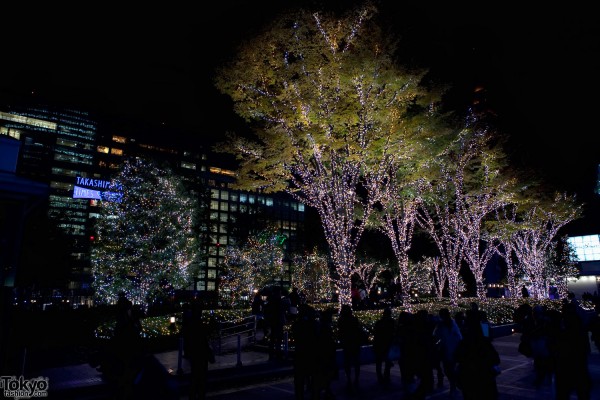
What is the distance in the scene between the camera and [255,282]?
36.2 meters

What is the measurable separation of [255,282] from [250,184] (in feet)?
75.9

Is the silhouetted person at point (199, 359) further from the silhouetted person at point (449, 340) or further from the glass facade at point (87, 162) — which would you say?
the glass facade at point (87, 162)

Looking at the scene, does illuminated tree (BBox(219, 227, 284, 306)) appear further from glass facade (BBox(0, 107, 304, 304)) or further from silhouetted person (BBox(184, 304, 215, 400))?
glass facade (BBox(0, 107, 304, 304))

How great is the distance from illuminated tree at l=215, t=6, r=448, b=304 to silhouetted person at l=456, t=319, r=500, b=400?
28.5 ft

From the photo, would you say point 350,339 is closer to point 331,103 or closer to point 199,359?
point 199,359

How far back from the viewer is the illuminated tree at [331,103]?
12727mm

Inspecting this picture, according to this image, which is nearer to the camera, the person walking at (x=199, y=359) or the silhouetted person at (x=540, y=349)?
the person walking at (x=199, y=359)

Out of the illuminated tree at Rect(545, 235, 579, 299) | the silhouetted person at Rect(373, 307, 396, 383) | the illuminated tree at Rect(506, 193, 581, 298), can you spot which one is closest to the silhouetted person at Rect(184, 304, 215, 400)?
the silhouetted person at Rect(373, 307, 396, 383)

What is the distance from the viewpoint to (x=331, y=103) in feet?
42.5

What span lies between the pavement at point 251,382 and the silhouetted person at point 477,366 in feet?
7.62

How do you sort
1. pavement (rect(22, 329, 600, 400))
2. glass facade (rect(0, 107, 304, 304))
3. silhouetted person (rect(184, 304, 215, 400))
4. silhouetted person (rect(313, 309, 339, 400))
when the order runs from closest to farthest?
pavement (rect(22, 329, 600, 400)) < silhouetted person (rect(313, 309, 339, 400)) < silhouetted person (rect(184, 304, 215, 400)) < glass facade (rect(0, 107, 304, 304))

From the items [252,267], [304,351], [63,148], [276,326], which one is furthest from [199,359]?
[63,148]

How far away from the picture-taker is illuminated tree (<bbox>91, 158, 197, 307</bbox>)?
77.5ft

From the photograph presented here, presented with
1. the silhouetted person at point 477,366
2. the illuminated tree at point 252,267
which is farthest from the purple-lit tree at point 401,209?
the illuminated tree at point 252,267
